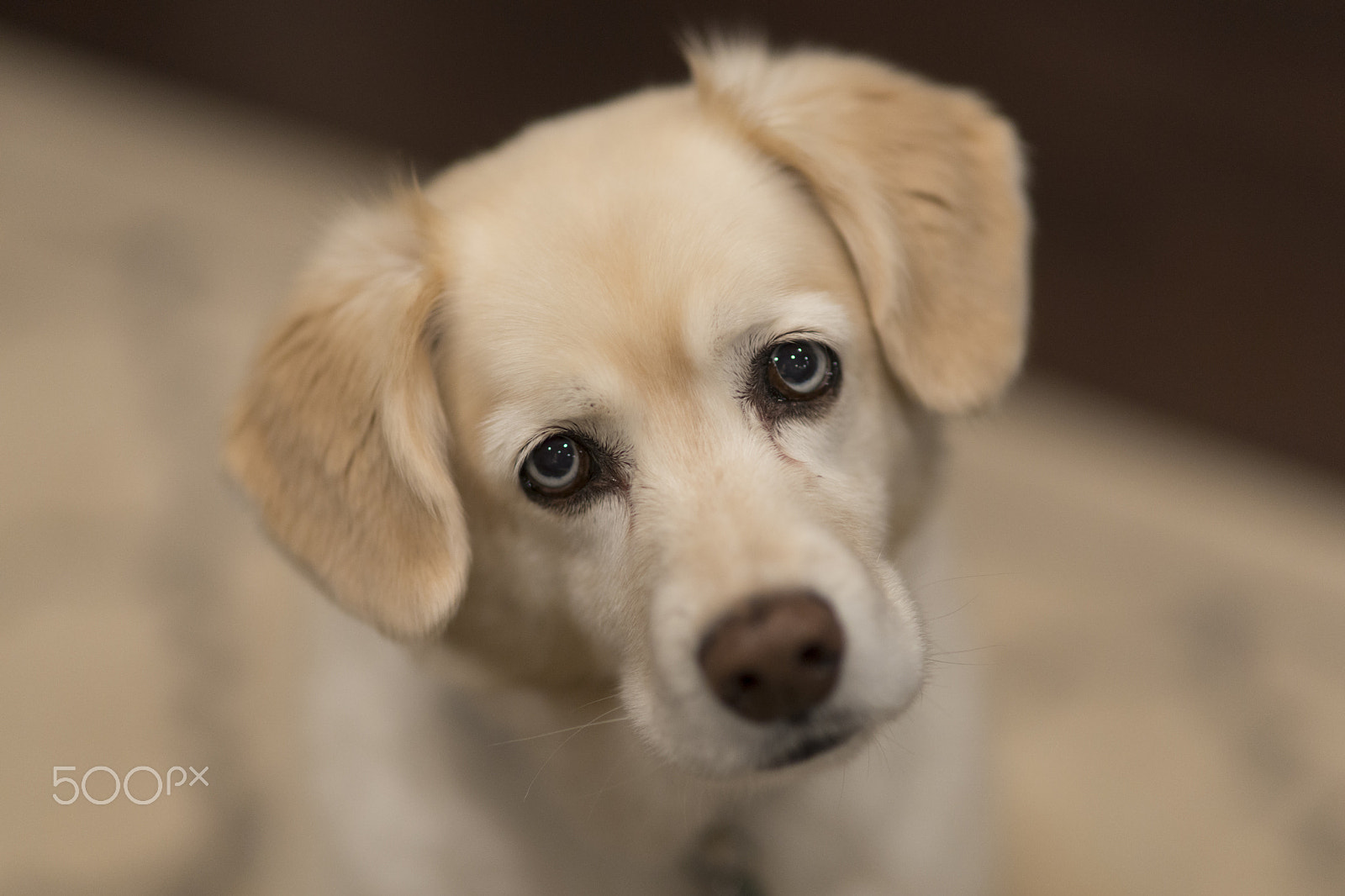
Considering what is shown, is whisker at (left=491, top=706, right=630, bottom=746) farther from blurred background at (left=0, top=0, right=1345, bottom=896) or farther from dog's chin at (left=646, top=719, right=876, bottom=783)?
Answer: blurred background at (left=0, top=0, right=1345, bottom=896)

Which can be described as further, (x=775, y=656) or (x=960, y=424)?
(x=960, y=424)

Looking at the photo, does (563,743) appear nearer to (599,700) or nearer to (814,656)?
(599,700)

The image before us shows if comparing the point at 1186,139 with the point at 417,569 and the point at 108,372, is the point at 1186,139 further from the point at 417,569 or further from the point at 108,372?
the point at 108,372

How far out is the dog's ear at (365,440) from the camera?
162 cm

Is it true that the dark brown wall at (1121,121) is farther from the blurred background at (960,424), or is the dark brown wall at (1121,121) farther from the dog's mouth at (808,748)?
the dog's mouth at (808,748)

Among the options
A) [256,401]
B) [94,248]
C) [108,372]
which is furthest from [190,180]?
[256,401]

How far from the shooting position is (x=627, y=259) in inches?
60.2

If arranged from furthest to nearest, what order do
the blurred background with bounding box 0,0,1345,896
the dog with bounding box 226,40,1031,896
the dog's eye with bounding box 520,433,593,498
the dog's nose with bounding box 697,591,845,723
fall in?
the blurred background with bounding box 0,0,1345,896 < the dog's eye with bounding box 520,433,593,498 < the dog with bounding box 226,40,1031,896 < the dog's nose with bounding box 697,591,845,723

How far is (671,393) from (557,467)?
195mm

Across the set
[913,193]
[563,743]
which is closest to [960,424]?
[913,193]

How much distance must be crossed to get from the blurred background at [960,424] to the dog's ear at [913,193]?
62cm

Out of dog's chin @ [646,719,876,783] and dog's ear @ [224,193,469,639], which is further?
dog's ear @ [224,193,469,639]

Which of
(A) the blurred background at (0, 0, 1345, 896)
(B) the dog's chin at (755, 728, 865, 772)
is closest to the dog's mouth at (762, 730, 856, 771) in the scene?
(B) the dog's chin at (755, 728, 865, 772)

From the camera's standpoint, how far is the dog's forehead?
4.99 feet
